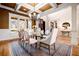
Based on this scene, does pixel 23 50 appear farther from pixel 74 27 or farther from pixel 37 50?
pixel 74 27

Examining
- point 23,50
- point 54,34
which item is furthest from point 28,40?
point 54,34

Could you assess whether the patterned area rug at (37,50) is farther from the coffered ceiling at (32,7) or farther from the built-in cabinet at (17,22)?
the coffered ceiling at (32,7)

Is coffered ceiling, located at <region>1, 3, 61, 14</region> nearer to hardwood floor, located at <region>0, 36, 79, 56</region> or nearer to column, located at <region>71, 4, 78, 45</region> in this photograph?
column, located at <region>71, 4, 78, 45</region>

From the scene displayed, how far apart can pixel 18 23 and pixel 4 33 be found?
410 millimetres

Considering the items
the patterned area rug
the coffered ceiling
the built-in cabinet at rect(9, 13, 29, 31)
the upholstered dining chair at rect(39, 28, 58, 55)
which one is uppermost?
the coffered ceiling

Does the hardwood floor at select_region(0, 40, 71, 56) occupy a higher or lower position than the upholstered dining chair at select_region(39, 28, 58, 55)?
lower

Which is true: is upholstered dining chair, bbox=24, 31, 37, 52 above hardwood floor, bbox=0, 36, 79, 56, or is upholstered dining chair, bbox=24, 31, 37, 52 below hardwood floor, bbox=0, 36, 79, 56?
above

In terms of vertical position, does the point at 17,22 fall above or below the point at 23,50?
above

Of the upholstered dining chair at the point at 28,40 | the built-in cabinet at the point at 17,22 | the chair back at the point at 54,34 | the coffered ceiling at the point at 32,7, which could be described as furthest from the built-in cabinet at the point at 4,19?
the chair back at the point at 54,34

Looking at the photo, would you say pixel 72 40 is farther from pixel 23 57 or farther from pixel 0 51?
pixel 0 51

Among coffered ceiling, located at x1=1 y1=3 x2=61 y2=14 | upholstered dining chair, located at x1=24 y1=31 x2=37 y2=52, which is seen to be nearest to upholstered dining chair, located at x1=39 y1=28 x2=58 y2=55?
upholstered dining chair, located at x1=24 y1=31 x2=37 y2=52

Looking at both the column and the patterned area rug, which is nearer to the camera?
the column

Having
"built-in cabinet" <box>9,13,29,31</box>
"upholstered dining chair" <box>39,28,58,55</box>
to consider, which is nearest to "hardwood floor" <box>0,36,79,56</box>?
"upholstered dining chair" <box>39,28,58,55</box>

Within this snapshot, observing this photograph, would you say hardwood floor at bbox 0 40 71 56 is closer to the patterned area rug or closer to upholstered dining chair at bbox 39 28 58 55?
the patterned area rug
